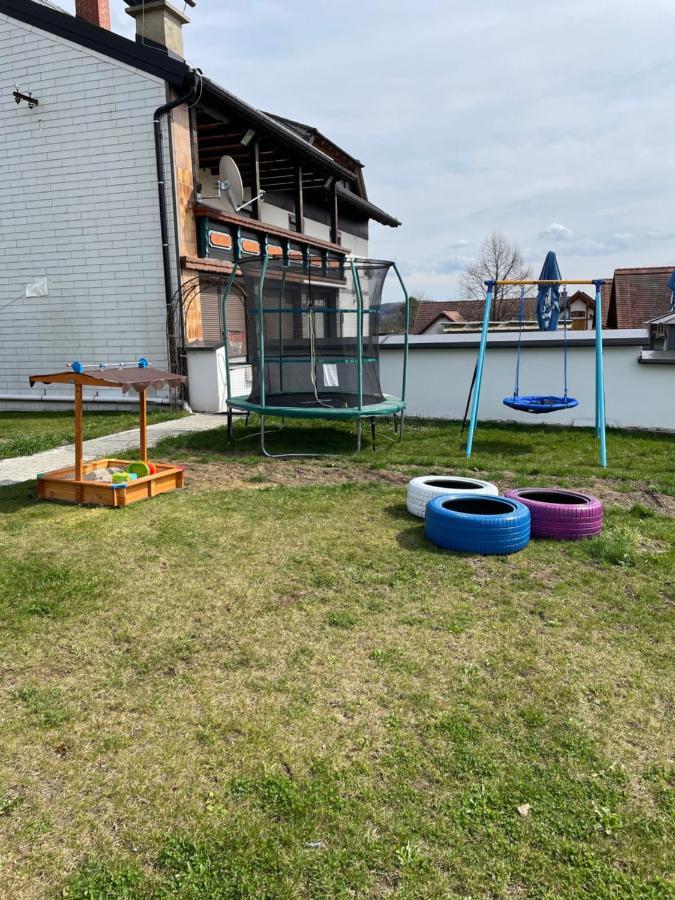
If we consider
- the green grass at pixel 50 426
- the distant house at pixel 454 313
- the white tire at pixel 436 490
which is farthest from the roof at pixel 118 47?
the distant house at pixel 454 313

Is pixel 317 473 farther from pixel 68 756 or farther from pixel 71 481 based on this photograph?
pixel 68 756

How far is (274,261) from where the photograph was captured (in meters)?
8.77

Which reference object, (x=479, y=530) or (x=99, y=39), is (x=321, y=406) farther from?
(x=99, y=39)

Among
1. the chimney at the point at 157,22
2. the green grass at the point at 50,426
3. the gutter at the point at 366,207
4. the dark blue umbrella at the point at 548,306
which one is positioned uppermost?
the chimney at the point at 157,22

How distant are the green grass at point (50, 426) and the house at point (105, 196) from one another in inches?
41.6

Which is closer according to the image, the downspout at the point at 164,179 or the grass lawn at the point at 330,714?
the grass lawn at the point at 330,714

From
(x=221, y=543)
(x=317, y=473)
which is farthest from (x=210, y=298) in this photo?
(x=221, y=543)

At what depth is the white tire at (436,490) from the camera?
17.4 ft

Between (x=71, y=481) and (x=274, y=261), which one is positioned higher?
(x=274, y=261)

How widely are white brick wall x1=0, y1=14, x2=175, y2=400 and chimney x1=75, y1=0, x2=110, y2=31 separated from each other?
4.04 ft

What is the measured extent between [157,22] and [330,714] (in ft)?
46.0

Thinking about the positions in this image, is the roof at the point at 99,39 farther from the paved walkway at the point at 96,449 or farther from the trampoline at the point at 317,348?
the paved walkway at the point at 96,449

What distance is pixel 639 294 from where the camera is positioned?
30828 mm

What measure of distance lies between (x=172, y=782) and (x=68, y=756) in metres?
0.45
